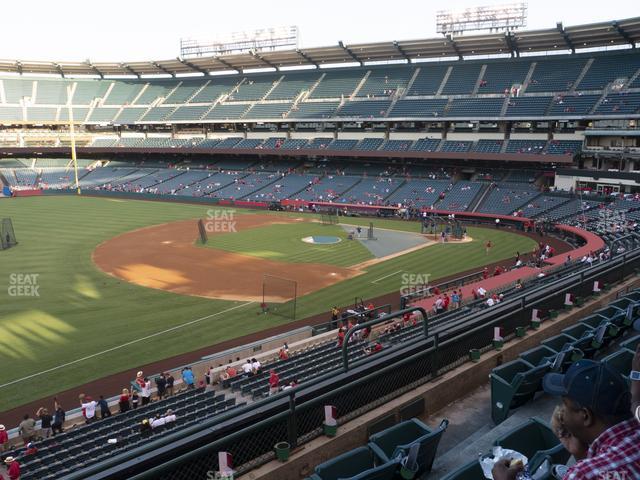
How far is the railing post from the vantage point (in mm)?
6152

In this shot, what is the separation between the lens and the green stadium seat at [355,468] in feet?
16.9

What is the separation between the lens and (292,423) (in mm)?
6180

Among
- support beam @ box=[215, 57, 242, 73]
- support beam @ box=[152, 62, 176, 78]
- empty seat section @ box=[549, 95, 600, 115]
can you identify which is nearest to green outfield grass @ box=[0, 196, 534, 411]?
empty seat section @ box=[549, 95, 600, 115]

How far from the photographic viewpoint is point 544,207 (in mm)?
50406

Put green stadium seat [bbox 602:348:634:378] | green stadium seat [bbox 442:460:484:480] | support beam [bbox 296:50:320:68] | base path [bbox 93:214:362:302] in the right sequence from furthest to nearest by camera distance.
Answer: support beam [bbox 296:50:320:68]
base path [bbox 93:214:362:302]
green stadium seat [bbox 602:348:634:378]
green stadium seat [bbox 442:460:484:480]

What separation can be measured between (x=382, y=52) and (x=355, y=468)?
248 ft

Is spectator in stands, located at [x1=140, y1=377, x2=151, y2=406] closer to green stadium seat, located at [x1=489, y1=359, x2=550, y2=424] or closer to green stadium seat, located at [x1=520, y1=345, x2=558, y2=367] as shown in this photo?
green stadium seat, located at [x1=489, y1=359, x2=550, y2=424]

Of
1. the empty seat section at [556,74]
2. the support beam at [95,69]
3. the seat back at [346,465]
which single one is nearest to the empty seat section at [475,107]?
the empty seat section at [556,74]

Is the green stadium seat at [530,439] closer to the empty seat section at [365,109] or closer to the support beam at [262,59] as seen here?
the empty seat section at [365,109]

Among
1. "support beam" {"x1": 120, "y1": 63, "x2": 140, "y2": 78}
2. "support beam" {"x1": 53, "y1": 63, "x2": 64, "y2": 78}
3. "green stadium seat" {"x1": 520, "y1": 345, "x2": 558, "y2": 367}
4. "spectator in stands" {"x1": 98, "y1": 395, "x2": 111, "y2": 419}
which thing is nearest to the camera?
"green stadium seat" {"x1": 520, "y1": 345, "x2": 558, "y2": 367}

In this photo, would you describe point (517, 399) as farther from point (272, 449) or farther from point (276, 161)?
point (276, 161)

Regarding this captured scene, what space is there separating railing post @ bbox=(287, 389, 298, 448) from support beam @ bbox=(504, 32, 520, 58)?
218ft

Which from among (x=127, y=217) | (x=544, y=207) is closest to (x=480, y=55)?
(x=544, y=207)

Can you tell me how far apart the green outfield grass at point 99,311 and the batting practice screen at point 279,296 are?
70cm
